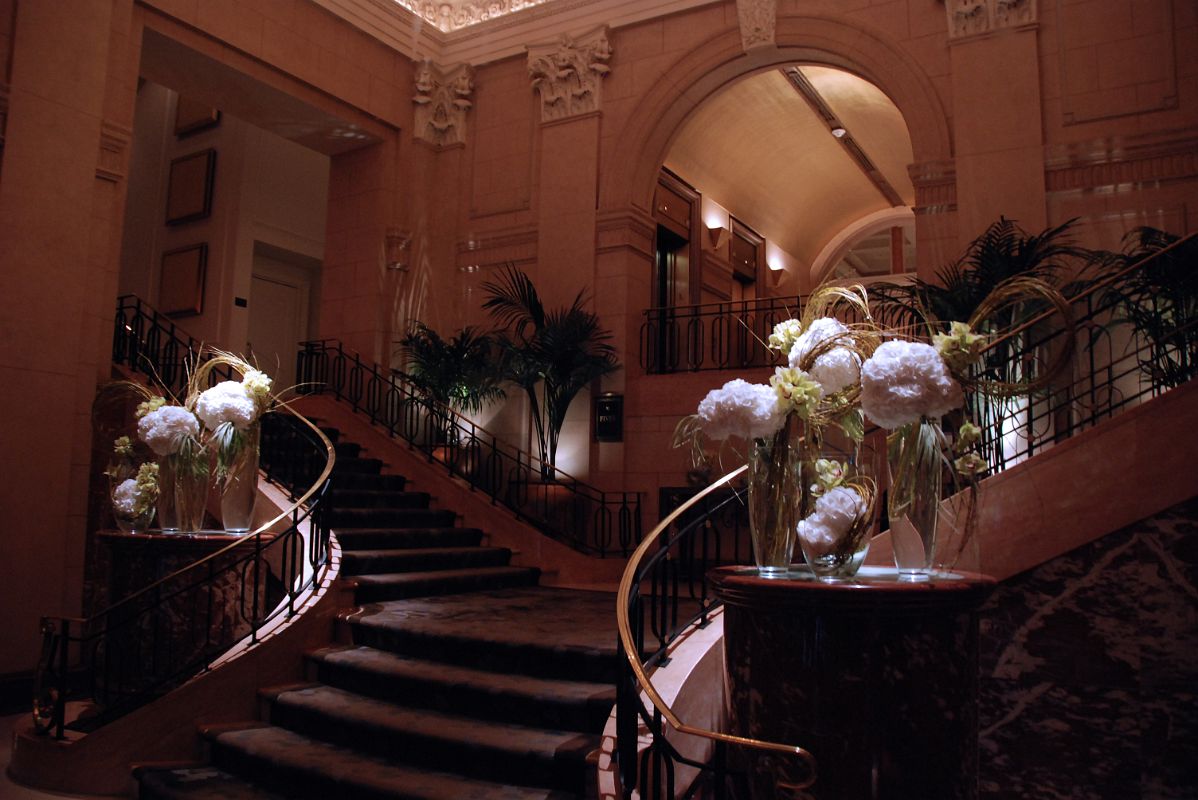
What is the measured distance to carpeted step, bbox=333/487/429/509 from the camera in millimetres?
8188

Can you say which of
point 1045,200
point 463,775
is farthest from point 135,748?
point 1045,200

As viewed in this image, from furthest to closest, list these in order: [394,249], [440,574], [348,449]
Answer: [394,249]
[348,449]
[440,574]

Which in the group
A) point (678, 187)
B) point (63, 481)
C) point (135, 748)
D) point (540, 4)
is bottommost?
point (135, 748)

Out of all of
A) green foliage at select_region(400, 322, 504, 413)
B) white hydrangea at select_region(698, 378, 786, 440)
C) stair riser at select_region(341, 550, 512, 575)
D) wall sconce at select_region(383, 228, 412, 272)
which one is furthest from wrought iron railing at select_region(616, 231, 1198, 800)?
wall sconce at select_region(383, 228, 412, 272)

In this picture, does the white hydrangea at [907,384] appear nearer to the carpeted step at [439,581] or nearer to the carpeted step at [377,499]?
the carpeted step at [439,581]

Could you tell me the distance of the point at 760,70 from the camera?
10.3 metres

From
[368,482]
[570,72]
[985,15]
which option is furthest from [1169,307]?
[570,72]

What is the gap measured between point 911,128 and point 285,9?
7072mm

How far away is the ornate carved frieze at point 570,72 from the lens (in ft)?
35.5

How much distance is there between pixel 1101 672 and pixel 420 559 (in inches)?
195

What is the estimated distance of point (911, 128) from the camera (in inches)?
350

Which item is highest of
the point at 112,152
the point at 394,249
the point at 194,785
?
the point at 394,249

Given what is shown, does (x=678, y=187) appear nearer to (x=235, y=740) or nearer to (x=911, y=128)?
(x=911, y=128)

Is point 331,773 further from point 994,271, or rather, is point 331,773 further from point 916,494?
point 994,271
